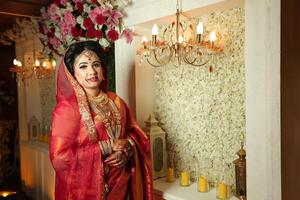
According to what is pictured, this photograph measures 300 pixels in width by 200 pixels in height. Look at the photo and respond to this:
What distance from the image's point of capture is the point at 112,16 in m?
1.83

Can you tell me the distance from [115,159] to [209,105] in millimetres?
667

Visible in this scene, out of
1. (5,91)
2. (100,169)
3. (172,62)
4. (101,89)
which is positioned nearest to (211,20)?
(172,62)

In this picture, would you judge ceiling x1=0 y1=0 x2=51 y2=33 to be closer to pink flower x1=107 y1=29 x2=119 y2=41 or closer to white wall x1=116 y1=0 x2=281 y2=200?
pink flower x1=107 y1=29 x2=119 y2=41

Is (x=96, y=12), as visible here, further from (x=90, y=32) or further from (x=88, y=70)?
(x=88, y=70)

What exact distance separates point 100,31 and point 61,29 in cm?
36

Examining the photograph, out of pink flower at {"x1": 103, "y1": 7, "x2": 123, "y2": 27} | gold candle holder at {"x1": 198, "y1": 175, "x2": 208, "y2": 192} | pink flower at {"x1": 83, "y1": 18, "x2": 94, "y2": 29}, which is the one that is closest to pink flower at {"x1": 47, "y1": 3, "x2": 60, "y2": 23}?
pink flower at {"x1": 83, "y1": 18, "x2": 94, "y2": 29}

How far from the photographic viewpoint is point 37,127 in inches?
122

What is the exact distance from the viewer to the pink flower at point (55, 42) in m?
2.22

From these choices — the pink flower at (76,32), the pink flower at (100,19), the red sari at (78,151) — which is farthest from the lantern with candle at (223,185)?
the pink flower at (76,32)

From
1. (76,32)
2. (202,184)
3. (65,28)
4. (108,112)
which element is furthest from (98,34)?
(202,184)

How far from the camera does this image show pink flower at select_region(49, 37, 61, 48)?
222cm

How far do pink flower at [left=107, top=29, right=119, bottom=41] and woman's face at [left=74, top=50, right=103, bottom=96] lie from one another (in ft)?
1.66

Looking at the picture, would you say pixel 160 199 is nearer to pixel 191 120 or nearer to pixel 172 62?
pixel 191 120

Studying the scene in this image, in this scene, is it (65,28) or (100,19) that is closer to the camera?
(100,19)
